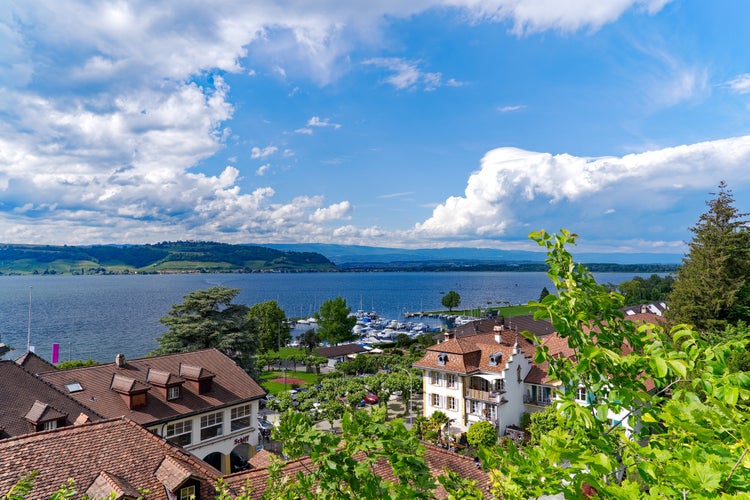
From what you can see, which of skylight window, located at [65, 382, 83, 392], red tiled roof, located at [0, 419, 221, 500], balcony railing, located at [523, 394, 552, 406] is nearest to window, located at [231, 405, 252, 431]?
skylight window, located at [65, 382, 83, 392]

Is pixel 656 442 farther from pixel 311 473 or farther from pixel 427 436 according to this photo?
pixel 427 436

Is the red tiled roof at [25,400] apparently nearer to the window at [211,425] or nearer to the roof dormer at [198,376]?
the roof dormer at [198,376]

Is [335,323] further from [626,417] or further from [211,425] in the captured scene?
[626,417]

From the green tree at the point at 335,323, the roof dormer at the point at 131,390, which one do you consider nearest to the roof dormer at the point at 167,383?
the roof dormer at the point at 131,390

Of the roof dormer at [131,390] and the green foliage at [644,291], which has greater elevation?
the roof dormer at [131,390]

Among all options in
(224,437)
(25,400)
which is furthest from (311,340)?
(25,400)

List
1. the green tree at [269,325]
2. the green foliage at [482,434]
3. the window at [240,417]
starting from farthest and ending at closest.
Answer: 1. the green tree at [269,325]
2. the green foliage at [482,434]
3. the window at [240,417]

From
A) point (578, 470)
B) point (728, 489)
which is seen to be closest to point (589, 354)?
point (578, 470)
